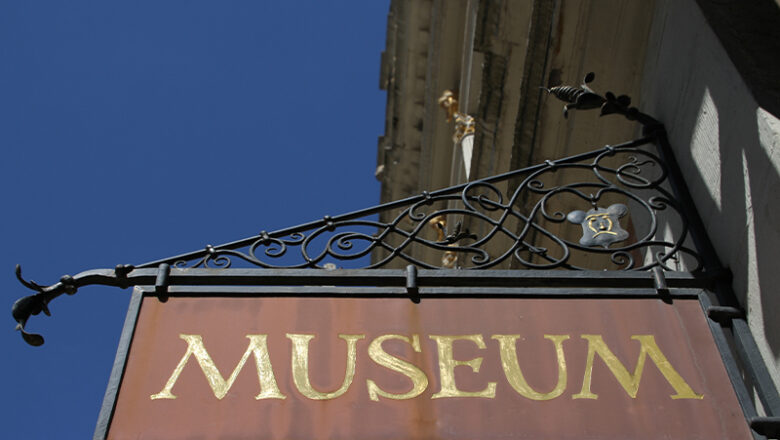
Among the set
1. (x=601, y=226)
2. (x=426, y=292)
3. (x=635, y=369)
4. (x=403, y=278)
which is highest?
(x=601, y=226)

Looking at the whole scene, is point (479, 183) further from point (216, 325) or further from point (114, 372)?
point (114, 372)

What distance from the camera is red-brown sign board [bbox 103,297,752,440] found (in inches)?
152

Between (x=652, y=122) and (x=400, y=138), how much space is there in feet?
31.0

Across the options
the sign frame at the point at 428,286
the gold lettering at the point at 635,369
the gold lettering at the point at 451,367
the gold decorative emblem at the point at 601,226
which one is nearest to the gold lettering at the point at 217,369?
the sign frame at the point at 428,286

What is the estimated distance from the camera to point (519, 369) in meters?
4.13

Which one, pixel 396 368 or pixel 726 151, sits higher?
pixel 726 151

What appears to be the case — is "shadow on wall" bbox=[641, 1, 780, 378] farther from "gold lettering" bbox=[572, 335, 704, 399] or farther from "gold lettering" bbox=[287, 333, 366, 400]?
"gold lettering" bbox=[287, 333, 366, 400]

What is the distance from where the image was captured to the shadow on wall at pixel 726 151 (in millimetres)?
4297

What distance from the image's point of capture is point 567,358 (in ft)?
13.7

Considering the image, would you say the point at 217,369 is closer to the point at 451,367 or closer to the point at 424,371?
the point at 424,371

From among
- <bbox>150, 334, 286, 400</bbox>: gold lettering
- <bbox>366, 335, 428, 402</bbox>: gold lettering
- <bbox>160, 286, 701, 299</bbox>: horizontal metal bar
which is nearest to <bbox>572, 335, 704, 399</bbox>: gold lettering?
<bbox>160, 286, 701, 299</bbox>: horizontal metal bar

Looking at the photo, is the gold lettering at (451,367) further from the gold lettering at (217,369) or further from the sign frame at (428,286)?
the gold lettering at (217,369)

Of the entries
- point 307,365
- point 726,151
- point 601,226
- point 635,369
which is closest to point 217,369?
point 307,365

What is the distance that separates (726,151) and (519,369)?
5.68 feet
